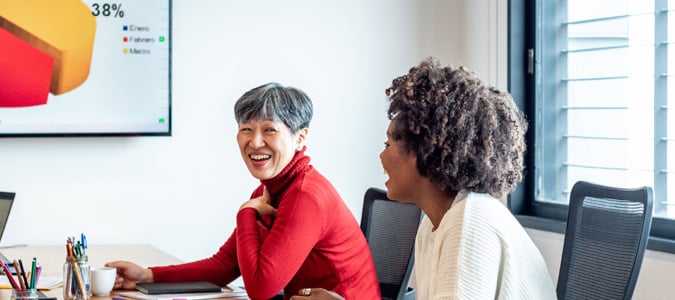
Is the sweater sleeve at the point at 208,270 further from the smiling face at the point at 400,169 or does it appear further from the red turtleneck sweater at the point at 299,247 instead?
the smiling face at the point at 400,169

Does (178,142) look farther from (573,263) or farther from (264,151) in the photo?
(573,263)

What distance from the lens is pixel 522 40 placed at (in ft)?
12.0

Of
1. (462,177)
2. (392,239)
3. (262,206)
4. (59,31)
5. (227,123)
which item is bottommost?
(392,239)

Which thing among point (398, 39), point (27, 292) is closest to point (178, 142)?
point (398, 39)

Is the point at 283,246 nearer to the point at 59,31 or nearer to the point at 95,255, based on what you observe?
the point at 95,255

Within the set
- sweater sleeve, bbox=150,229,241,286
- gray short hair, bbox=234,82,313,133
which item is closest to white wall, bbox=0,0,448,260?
sweater sleeve, bbox=150,229,241,286

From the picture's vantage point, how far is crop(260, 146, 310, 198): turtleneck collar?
2486 millimetres

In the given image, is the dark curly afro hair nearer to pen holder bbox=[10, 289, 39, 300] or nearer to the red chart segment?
pen holder bbox=[10, 289, 39, 300]

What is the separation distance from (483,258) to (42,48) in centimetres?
235

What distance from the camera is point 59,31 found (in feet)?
11.1

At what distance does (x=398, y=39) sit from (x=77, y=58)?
140 cm

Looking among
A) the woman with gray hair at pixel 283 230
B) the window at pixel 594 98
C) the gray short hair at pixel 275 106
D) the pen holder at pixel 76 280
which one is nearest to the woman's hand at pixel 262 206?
the woman with gray hair at pixel 283 230

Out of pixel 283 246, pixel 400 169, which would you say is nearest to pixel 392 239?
pixel 283 246

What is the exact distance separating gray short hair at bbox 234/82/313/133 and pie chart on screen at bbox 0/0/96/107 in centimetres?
115
